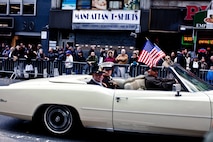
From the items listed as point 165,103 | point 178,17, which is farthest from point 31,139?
point 178,17

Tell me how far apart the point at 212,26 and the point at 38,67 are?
822 centimetres

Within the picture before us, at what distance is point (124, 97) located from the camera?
5258 millimetres

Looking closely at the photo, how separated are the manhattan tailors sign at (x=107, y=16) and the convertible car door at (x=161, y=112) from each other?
13866 mm

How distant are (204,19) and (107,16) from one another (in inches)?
220

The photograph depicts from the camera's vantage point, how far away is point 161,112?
5086 mm

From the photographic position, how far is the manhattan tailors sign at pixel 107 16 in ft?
62.1

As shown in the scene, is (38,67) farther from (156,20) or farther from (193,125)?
(193,125)

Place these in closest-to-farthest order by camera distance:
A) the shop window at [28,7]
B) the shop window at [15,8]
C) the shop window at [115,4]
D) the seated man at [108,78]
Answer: the seated man at [108,78], the shop window at [115,4], the shop window at [28,7], the shop window at [15,8]

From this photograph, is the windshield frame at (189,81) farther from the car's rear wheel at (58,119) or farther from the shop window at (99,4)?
the shop window at (99,4)

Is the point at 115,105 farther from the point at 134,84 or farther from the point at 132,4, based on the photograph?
the point at 132,4

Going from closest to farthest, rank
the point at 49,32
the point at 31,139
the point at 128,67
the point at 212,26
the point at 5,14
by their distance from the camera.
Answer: the point at 31,139 < the point at 128,67 < the point at 212,26 < the point at 49,32 < the point at 5,14

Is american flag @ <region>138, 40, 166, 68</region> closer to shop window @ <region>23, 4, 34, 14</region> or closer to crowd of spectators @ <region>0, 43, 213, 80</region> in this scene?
crowd of spectators @ <region>0, 43, 213, 80</region>

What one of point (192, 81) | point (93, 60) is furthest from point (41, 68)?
point (192, 81)

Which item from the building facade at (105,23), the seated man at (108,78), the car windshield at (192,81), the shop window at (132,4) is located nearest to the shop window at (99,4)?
the building facade at (105,23)
